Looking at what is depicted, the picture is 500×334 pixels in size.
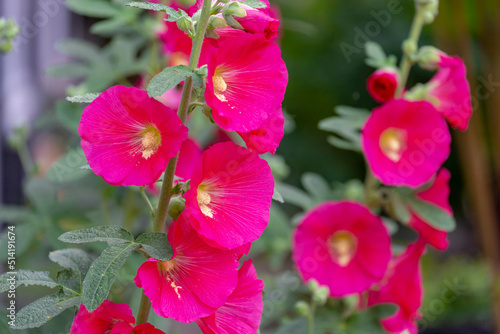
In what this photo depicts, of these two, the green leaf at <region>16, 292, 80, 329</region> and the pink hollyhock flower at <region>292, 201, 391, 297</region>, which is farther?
the pink hollyhock flower at <region>292, 201, 391, 297</region>

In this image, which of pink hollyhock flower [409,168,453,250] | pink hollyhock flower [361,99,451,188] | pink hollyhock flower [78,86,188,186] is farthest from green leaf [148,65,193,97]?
pink hollyhock flower [409,168,453,250]

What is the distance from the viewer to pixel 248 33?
44 cm

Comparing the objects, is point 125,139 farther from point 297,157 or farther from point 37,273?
point 297,157

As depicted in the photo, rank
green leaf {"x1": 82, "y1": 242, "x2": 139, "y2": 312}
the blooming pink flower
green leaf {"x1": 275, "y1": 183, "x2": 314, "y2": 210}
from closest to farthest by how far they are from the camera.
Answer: green leaf {"x1": 82, "y1": 242, "x2": 139, "y2": 312}, the blooming pink flower, green leaf {"x1": 275, "y1": 183, "x2": 314, "y2": 210}

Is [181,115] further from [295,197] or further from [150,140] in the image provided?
[295,197]

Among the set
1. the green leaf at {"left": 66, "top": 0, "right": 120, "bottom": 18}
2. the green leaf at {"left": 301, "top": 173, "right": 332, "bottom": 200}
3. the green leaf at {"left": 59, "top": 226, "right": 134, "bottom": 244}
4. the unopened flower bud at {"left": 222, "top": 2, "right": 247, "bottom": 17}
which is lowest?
the green leaf at {"left": 301, "top": 173, "right": 332, "bottom": 200}

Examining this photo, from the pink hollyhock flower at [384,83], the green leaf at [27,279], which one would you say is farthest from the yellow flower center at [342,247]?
the green leaf at [27,279]

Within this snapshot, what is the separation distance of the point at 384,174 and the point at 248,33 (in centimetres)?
37

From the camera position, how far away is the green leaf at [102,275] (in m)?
0.41

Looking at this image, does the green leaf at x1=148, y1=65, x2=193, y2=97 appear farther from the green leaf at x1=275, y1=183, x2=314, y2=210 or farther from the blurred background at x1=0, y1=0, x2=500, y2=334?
the green leaf at x1=275, y1=183, x2=314, y2=210

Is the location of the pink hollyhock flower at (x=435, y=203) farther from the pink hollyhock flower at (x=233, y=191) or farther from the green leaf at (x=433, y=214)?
the pink hollyhock flower at (x=233, y=191)

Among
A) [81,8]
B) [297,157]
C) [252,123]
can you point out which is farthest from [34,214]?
[297,157]

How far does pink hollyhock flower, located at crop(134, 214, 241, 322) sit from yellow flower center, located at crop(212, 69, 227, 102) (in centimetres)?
10

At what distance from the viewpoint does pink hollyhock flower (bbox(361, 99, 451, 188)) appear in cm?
75
